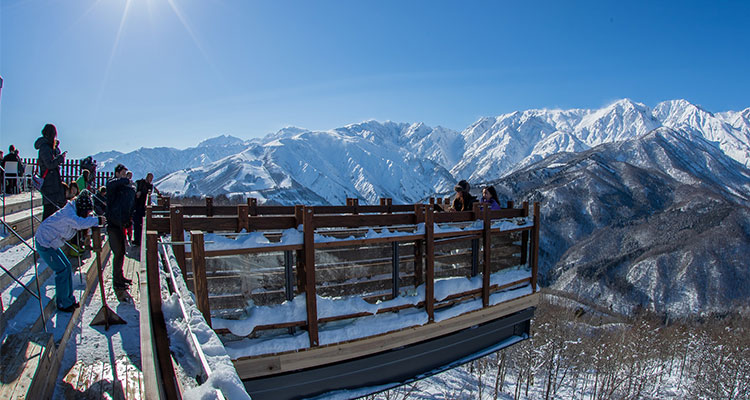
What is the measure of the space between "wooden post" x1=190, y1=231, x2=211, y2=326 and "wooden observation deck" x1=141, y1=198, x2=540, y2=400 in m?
0.01

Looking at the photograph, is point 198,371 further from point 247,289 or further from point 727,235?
point 727,235

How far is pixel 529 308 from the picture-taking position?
7219 mm

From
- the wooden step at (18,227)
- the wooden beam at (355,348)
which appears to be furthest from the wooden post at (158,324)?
the wooden step at (18,227)

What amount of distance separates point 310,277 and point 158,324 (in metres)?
1.70

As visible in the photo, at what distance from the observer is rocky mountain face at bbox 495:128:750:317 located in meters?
87.6

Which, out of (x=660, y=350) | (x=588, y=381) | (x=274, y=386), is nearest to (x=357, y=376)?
(x=274, y=386)

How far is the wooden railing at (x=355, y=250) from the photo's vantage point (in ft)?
12.7

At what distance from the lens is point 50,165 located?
699cm

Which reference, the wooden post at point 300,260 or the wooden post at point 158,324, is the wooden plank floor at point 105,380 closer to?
the wooden post at point 158,324

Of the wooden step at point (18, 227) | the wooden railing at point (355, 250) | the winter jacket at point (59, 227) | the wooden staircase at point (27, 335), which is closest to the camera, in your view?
the wooden staircase at point (27, 335)

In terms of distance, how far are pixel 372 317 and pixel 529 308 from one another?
3791mm

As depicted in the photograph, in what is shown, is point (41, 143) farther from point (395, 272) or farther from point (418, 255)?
point (418, 255)

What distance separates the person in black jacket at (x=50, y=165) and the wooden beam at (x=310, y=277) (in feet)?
18.1

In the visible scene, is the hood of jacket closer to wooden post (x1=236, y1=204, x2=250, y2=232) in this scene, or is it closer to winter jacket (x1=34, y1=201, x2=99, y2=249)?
winter jacket (x1=34, y1=201, x2=99, y2=249)
